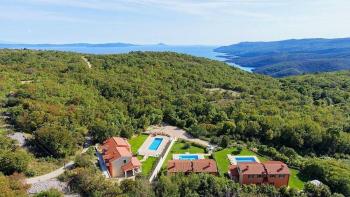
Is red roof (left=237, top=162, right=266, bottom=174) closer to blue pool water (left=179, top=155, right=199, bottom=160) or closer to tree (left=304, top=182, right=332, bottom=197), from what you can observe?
tree (left=304, top=182, right=332, bottom=197)

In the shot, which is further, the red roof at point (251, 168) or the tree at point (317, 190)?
the red roof at point (251, 168)

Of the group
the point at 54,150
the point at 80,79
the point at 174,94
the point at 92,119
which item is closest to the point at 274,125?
the point at 174,94

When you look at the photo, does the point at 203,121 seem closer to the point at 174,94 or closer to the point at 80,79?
Result: the point at 174,94

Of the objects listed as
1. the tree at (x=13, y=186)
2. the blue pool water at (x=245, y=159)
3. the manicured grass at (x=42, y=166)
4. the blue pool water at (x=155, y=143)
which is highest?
the tree at (x=13, y=186)

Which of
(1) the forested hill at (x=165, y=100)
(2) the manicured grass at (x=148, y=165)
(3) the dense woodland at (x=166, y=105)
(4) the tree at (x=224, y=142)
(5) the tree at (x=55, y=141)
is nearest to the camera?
(2) the manicured grass at (x=148, y=165)

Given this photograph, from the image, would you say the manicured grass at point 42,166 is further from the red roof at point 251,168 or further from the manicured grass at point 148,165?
the red roof at point 251,168

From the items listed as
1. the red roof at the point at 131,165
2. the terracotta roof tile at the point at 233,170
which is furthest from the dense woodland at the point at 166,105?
the terracotta roof tile at the point at 233,170

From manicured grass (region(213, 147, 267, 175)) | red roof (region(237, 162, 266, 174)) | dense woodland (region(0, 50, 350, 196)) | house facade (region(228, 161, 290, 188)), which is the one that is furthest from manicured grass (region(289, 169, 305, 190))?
manicured grass (region(213, 147, 267, 175))
